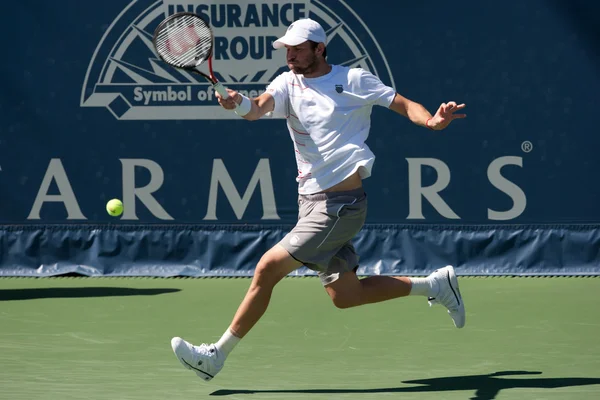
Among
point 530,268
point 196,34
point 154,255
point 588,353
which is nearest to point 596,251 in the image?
point 530,268

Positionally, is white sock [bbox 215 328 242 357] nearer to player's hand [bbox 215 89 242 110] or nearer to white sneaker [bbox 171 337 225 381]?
white sneaker [bbox 171 337 225 381]

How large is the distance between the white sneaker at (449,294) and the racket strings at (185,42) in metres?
1.44

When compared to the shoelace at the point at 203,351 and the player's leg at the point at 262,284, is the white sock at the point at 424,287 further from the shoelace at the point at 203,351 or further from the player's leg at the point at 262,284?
the shoelace at the point at 203,351

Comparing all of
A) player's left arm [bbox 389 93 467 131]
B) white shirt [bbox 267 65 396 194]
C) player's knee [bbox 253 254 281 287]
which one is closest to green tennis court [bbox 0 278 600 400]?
player's knee [bbox 253 254 281 287]

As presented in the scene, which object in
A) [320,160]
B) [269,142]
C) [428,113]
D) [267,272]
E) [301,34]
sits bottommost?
[267,272]

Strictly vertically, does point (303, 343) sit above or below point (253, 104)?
below

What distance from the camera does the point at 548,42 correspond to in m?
6.96

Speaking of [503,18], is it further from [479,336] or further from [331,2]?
[479,336]

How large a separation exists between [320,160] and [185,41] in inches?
30.5

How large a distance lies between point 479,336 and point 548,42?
2563 mm

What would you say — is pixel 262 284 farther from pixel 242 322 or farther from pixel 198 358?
pixel 198 358

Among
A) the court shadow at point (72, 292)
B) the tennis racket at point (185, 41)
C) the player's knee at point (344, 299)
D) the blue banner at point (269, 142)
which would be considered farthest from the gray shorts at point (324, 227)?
the blue banner at point (269, 142)

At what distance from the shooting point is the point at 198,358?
4129mm

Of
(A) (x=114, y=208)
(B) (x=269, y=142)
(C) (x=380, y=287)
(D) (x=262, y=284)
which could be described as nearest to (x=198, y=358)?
(D) (x=262, y=284)
